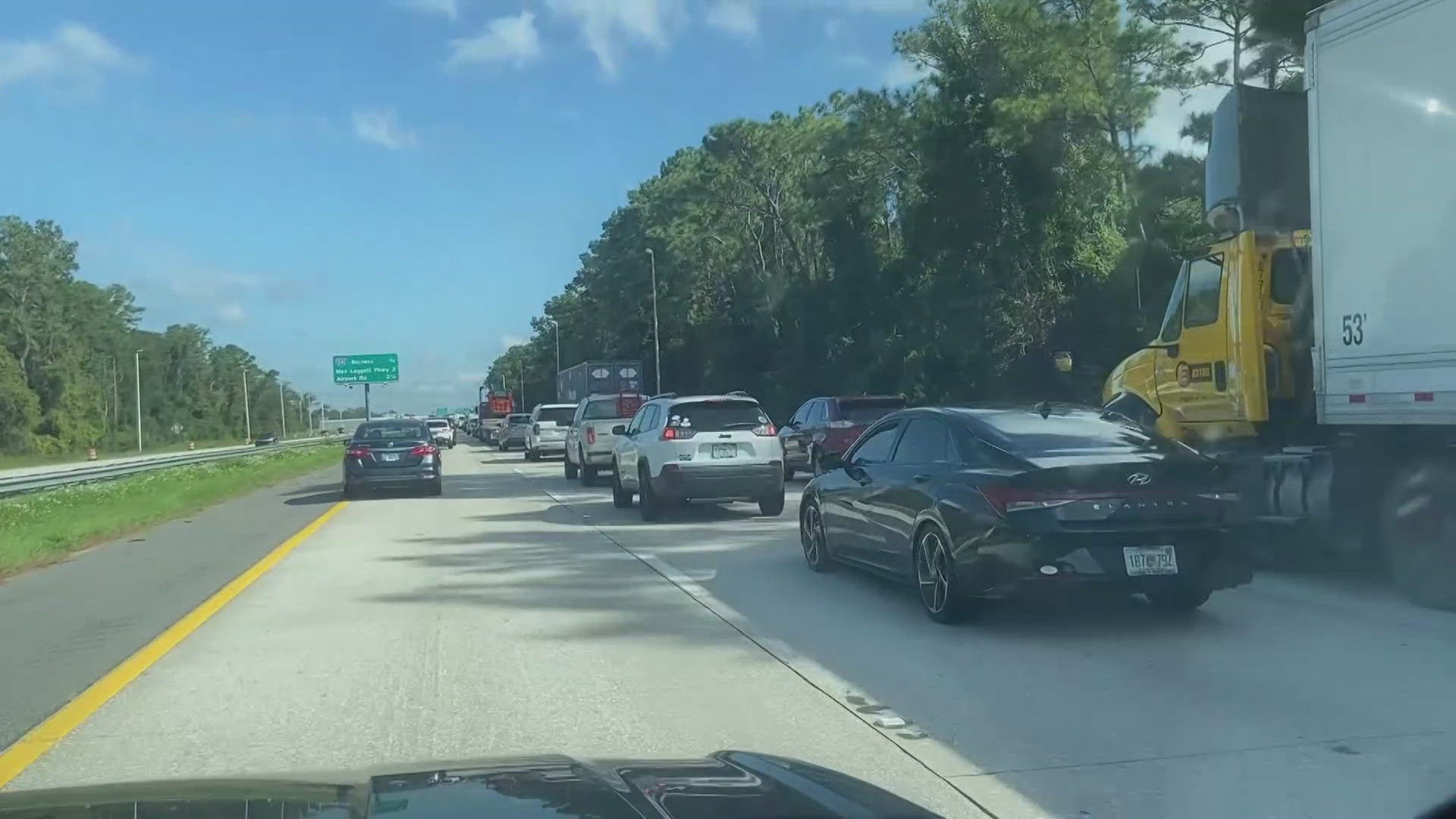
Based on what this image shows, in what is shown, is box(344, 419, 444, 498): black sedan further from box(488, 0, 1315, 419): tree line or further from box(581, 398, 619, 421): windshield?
box(488, 0, 1315, 419): tree line

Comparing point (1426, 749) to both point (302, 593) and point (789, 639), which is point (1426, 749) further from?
point (302, 593)

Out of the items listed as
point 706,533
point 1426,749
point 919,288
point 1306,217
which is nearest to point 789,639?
point 1426,749

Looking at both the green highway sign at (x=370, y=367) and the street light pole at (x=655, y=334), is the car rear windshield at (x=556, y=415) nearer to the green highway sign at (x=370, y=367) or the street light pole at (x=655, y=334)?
the street light pole at (x=655, y=334)

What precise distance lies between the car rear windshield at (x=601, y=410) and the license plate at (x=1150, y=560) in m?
20.1

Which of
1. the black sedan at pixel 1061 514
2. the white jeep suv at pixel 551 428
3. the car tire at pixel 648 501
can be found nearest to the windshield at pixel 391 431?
the car tire at pixel 648 501

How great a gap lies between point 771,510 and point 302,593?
814 centimetres

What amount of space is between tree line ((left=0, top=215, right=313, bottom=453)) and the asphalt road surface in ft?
301

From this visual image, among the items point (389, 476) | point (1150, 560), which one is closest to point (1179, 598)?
point (1150, 560)

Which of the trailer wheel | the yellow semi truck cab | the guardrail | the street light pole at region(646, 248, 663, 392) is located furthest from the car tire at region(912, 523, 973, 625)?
the street light pole at region(646, 248, 663, 392)

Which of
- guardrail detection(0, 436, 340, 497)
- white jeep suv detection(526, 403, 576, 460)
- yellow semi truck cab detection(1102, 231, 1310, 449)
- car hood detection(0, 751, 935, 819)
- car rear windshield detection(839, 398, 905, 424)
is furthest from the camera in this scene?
white jeep suv detection(526, 403, 576, 460)

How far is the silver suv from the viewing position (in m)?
27.4

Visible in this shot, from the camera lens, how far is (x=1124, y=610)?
964 centimetres

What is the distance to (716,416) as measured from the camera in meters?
18.2

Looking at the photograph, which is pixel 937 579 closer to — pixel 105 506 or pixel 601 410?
pixel 105 506
